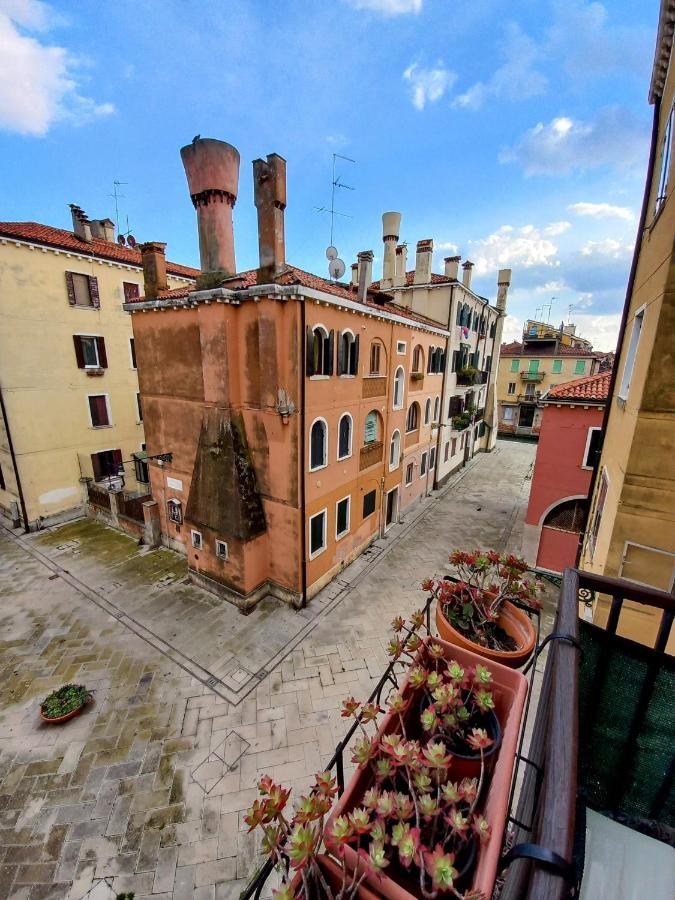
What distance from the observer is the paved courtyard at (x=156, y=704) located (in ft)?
18.9

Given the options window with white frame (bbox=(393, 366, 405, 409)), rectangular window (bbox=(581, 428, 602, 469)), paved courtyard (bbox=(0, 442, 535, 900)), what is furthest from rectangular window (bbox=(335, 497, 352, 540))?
rectangular window (bbox=(581, 428, 602, 469))

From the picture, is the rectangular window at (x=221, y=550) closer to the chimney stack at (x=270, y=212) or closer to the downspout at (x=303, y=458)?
the downspout at (x=303, y=458)

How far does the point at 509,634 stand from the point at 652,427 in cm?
414

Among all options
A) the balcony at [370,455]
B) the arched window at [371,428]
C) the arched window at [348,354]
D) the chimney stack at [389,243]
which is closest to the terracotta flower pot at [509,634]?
the arched window at [348,354]

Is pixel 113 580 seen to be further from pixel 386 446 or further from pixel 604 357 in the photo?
pixel 604 357

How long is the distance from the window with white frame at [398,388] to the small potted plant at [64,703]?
12856 mm

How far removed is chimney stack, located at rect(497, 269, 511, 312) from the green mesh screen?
1158 inches

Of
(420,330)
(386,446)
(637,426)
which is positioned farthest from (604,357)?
(637,426)

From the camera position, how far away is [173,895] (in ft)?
17.4

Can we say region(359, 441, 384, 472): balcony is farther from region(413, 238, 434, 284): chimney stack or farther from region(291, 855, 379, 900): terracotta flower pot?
region(291, 855, 379, 900): terracotta flower pot

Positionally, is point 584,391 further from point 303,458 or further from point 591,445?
point 303,458

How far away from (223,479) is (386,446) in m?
6.84

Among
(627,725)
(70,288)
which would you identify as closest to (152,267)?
(70,288)

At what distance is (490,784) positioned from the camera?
8.57 ft
